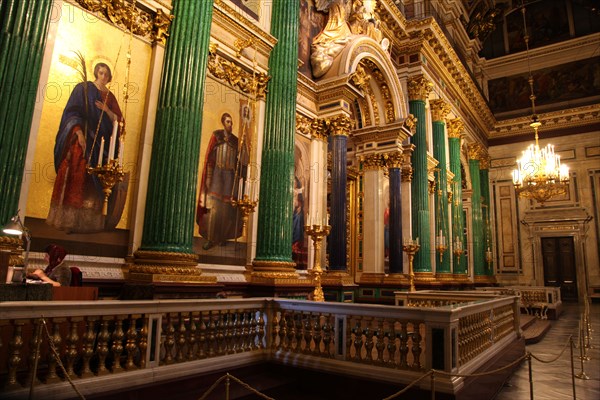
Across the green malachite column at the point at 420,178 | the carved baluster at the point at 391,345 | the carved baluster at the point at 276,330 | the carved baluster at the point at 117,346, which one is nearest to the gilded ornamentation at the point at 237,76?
the carved baluster at the point at 276,330

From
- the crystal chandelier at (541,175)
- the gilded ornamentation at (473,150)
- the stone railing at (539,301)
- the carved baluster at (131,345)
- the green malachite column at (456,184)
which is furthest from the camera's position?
the gilded ornamentation at (473,150)

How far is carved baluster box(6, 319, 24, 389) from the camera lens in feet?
8.85

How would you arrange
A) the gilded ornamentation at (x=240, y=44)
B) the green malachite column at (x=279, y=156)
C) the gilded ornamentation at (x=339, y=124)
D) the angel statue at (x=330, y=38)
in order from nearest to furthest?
the green malachite column at (x=279, y=156) → the gilded ornamentation at (x=240, y=44) → the gilded ornamentation at (x=339, y=124) → the angel statue at (x=330, y=38)

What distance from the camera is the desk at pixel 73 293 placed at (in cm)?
350

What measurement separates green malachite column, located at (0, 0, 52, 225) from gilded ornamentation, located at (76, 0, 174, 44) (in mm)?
934

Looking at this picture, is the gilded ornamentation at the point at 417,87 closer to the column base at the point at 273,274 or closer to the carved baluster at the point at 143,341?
the column base at the point at 273,274

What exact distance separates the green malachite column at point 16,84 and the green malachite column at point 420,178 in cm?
1037

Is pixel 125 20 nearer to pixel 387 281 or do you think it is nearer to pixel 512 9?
pixel 387 281

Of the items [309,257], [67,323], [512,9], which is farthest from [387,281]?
[512,9]

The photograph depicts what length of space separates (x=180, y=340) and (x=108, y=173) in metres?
1.98

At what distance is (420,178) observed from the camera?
494 inches

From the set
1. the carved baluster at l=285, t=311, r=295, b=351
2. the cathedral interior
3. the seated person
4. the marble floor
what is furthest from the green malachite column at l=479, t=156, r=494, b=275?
the seated person

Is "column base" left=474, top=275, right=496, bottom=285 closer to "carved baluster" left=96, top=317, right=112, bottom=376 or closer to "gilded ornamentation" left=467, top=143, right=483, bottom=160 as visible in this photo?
"gilded ornamentation" left=467, top=143, right=483, bottom=160

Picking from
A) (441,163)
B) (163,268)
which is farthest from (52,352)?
(441,163)
